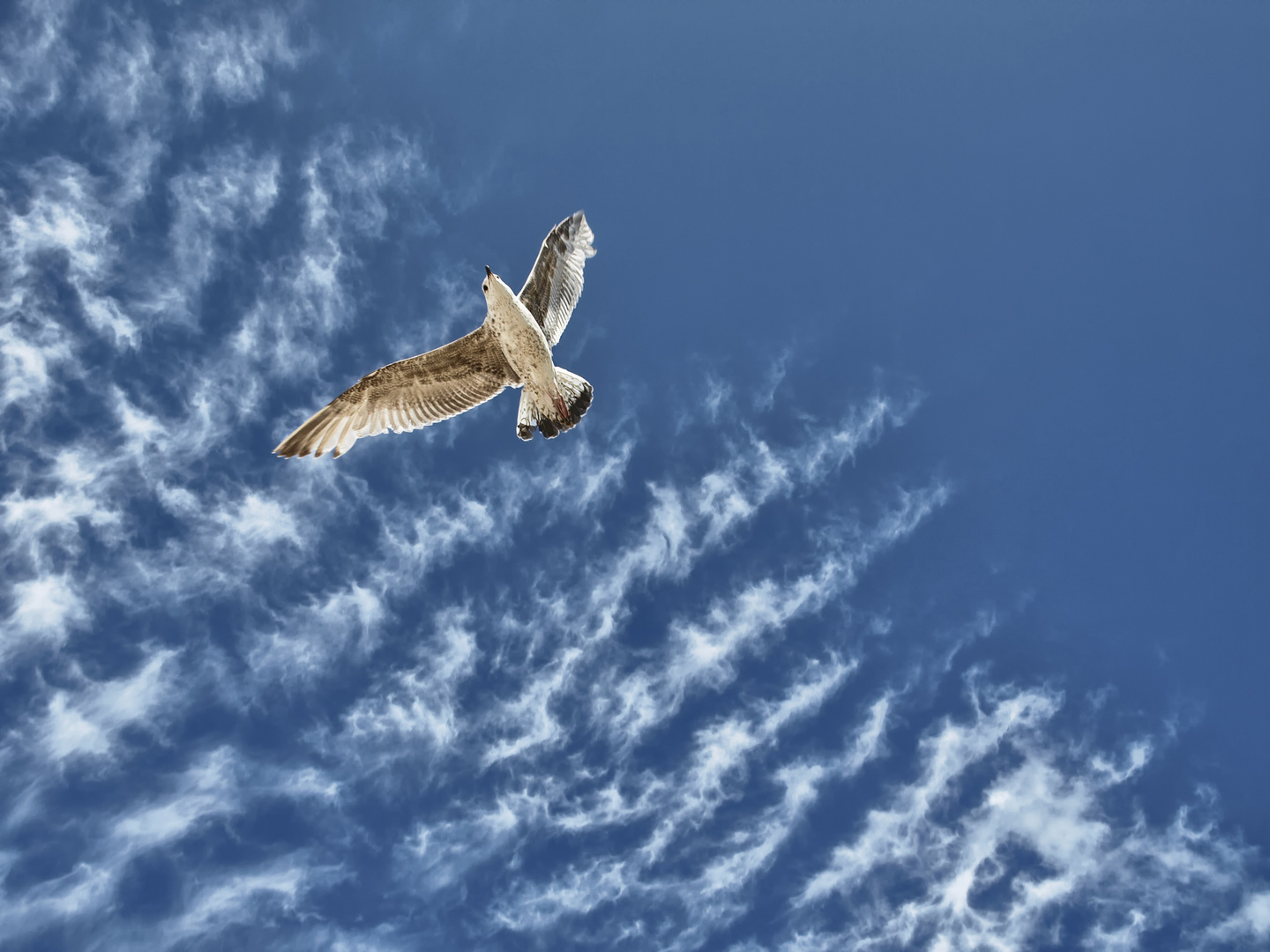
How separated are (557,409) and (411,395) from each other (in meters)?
2.93

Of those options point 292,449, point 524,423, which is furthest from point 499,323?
point 292,449

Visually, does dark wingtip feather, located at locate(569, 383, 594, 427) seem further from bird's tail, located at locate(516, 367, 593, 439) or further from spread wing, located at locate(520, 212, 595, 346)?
spread wing, located at locate(520, 212, 595, 346)

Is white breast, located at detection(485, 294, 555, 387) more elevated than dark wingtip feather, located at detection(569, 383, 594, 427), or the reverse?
white breast, located at detection(485, 294, 555, 387)

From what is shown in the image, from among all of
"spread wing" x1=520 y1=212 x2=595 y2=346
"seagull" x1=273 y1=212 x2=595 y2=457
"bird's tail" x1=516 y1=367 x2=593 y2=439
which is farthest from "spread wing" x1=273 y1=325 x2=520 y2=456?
"spread wing" x1=520 y1=212 x2=595 y2=346

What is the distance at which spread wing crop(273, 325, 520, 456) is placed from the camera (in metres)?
15.0

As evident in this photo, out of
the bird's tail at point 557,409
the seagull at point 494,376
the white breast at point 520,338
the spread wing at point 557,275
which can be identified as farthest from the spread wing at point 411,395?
the spread wing at point 557,275

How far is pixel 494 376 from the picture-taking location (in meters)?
15.8

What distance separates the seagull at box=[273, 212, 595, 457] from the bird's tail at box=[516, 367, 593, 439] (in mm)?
18

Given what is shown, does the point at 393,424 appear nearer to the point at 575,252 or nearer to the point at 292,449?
the point at 292,449

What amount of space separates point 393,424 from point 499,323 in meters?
2.93

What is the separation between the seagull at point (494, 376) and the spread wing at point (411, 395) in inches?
0.7

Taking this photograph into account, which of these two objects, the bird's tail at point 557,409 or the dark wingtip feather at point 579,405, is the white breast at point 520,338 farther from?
the dark wingtip feather at point 579,405

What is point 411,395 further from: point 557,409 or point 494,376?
point 557,409

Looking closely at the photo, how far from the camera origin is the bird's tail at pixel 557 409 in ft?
50.7
